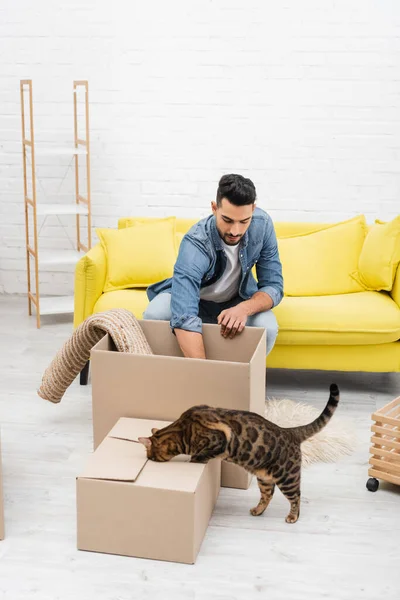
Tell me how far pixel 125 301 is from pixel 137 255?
10.7 inches

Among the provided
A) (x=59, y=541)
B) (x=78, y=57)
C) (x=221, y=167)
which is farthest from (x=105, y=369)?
(x=78, y=57)

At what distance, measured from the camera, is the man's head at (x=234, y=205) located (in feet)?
8.54

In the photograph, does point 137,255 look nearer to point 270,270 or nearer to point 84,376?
point 84,376

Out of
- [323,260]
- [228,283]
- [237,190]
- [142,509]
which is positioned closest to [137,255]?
[228,283]

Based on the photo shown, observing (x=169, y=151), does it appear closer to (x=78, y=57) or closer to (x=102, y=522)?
(x=78, y=57)

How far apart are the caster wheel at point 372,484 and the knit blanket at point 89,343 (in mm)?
840

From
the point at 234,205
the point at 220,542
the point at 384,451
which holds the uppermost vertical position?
the point at 234,205

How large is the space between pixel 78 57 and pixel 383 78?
1723 mm

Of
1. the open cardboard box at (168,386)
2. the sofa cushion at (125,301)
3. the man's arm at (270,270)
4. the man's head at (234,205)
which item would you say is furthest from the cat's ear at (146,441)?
the sofa cushion at (125,301)

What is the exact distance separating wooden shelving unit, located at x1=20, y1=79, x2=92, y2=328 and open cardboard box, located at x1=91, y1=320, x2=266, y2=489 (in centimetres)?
182

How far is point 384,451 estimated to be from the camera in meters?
2.49

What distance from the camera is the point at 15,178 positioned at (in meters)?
4.72

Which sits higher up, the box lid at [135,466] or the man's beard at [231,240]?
the man's beard at [231,240]

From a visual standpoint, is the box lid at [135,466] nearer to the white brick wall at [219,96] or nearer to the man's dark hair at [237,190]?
the man's dark hair at [237,190]
